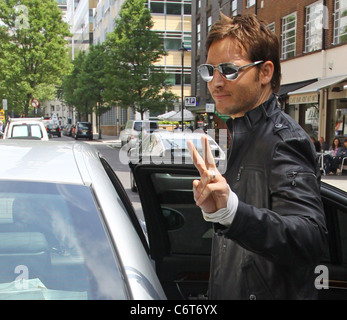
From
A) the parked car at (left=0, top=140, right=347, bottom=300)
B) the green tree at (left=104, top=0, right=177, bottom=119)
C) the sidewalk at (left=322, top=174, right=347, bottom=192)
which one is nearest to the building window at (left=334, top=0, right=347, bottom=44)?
the sidewalk at (left=322, top=174, right=347, bottom=192)

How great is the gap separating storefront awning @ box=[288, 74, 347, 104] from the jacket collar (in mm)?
16276

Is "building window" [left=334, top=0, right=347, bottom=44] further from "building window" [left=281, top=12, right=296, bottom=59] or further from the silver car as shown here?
the silver car

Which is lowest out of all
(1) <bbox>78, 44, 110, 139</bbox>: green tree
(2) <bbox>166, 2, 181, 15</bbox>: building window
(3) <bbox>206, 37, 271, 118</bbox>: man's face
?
(3) <bbox>206, 37, 271, 118</bbox>: man's face

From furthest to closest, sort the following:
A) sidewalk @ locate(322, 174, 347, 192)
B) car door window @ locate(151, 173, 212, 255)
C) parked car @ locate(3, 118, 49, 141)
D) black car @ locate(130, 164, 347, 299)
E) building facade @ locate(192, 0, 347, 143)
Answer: building facade @ locate(192, 0, 347, 143)
parked car @ locate(3, 118, 49, 141)
sidewalk @ locate(322, 174, 347, 192)
car door window @ locate(151, 173, 212, 255)
black car @ locate(130, 164, 347, 299)

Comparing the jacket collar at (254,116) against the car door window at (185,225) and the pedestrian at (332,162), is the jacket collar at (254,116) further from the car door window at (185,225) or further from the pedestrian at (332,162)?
the pedestrian at (332,162)

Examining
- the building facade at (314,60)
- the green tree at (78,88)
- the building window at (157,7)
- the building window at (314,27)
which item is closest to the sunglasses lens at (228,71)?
the building facade at (314,60)

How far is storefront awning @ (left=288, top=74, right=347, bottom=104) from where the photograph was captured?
17094 mm

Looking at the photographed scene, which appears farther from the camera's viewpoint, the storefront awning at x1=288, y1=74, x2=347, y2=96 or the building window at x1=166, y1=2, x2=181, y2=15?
the building window at x1=166, y1=2, x2=181, y2=15

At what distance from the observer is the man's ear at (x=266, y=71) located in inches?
65.0

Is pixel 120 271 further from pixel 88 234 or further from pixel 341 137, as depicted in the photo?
pixel 341 137

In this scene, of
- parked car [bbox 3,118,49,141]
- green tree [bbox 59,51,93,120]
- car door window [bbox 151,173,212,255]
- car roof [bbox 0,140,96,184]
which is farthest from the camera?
green tree [bbox 59,51,93,120]

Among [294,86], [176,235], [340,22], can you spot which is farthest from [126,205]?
[294,86]

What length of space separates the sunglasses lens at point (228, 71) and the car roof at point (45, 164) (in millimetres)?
705

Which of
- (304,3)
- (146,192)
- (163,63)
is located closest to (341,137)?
(304,3)
